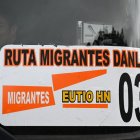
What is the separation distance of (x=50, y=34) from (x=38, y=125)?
31.3 inches

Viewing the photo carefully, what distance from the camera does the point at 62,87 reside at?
187 inches

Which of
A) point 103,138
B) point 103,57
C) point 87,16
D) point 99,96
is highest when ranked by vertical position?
point 87,16

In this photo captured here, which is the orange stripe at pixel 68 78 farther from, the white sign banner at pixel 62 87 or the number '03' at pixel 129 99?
the number '03' at pixel 129 99

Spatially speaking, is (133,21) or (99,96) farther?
(133,21)

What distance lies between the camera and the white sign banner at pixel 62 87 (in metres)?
4.72

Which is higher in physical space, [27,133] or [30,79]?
[30,79]

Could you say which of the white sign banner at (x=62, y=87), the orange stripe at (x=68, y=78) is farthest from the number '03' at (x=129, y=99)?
the orange stripe at (x=68, y=78)

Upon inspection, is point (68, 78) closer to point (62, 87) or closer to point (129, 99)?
point (62, 87)

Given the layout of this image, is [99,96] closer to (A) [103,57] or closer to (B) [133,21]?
(A) [103,57]

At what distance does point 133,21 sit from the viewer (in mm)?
5164

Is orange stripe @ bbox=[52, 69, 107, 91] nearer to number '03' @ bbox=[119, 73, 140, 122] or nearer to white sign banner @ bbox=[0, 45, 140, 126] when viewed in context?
white sign banner @ bbox=[0, 45, 140, 126]

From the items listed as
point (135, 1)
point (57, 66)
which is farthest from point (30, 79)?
point (135, 1)

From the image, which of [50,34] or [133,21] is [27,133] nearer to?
[50,34]

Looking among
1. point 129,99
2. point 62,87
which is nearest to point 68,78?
point 62,87
